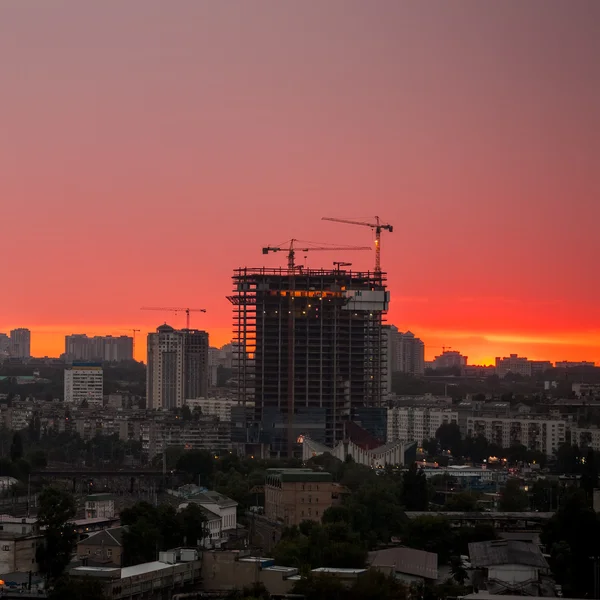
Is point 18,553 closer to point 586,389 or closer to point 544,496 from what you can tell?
point 544,496

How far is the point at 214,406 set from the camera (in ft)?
401

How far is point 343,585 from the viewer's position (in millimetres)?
32812

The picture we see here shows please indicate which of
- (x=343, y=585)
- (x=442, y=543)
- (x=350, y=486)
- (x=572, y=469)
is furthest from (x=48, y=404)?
(x=343, y=585)

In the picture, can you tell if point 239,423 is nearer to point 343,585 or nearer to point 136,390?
point 343,585

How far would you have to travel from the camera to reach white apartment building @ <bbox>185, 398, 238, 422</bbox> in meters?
119

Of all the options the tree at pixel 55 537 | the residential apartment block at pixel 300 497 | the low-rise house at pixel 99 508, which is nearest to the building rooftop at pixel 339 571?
the tree at pixel 55 537

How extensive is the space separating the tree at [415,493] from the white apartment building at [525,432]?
4101 cm

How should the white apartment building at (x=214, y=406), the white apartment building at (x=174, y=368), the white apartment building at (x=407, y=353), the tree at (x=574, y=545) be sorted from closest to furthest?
the tree at (x=574, y=545)
the white apartment building at (x=214, y=406)
the white apartment building at (x=174, y=368)
the white apartment building at (x=407, y=353)

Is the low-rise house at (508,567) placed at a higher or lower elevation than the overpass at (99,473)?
lower

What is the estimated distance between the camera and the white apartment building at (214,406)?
391 feet

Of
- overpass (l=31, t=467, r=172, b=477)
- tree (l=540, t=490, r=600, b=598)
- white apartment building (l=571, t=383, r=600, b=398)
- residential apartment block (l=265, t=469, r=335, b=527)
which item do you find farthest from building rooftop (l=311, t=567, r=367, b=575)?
white apartment building (l=571, t=383, r=600, b=398)

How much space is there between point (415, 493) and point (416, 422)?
5456 cm

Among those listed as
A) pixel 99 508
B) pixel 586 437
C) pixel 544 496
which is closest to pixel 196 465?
pixel 544 496

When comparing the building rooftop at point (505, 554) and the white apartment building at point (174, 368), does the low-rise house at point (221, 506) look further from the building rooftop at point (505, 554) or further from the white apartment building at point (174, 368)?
the white apartment building at point (174, 368)
